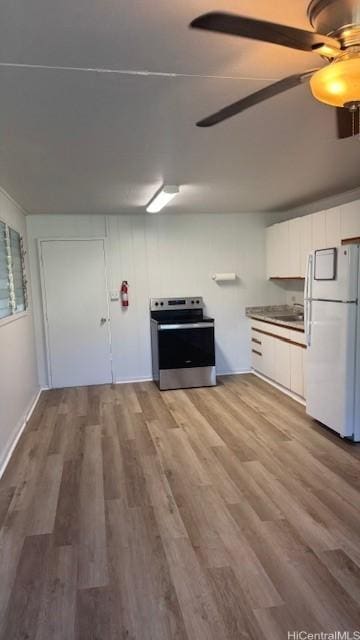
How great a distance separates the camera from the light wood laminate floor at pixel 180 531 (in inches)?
69.1

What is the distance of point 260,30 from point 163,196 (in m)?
2.97

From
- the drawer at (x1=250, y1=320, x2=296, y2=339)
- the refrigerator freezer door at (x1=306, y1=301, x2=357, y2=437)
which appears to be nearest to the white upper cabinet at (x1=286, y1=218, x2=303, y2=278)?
the drawer at (x1=250, y1=320, x2=296, y2=339)

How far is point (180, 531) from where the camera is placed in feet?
7.68

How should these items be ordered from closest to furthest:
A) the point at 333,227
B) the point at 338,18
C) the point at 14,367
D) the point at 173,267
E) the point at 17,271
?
the point at 338,18
the point at 14,367
the point at 333,227
the point at 17,271
the point at 173,267

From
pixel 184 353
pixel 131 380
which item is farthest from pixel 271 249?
pixel 131 380

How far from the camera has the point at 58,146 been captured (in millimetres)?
2617

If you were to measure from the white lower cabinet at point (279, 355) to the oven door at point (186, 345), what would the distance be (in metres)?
0.71

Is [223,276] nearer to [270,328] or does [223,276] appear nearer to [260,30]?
[270,328]

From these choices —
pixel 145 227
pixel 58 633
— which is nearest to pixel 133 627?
pixel 58 633

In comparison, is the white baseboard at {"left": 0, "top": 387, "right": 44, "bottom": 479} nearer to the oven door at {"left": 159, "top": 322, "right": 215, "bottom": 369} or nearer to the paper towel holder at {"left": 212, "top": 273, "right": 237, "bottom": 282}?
the oven door at {"left": 159, "top": 322, "right": 215, "bottom": 369}

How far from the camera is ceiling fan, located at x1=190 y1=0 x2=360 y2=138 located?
43.8 inches

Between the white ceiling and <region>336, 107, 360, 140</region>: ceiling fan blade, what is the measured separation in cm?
24

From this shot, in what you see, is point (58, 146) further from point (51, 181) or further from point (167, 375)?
point (167, 375)

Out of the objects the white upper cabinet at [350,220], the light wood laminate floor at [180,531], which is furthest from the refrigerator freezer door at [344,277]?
the light wood laminate floor at [180,531]
